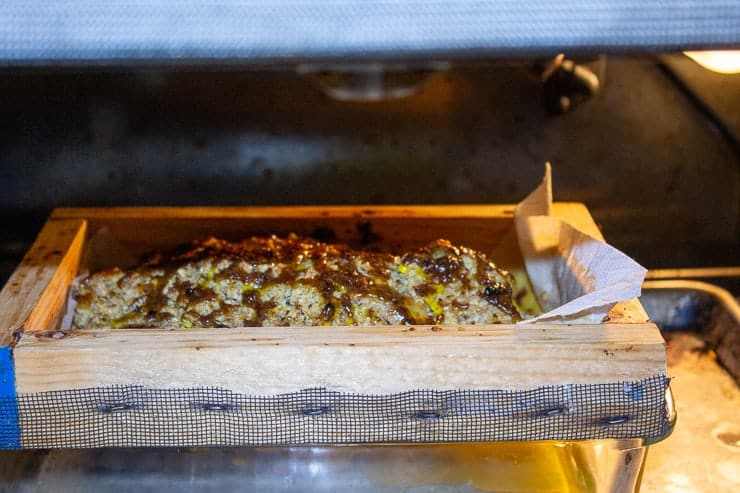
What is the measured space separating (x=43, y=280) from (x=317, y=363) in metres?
0.59

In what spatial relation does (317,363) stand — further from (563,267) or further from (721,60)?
(721,60)

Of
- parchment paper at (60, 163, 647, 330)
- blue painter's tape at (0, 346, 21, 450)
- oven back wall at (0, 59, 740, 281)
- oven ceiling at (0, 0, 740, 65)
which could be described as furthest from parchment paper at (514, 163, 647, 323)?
blue painter's tape at (0, 346, 21, 450)

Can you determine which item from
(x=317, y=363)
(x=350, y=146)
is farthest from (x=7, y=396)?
(x=350, y=146)

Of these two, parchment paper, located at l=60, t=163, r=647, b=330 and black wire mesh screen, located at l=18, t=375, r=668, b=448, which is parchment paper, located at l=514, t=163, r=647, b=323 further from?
black wire mesh screen, located at l=18, t=375, r=668, b=448

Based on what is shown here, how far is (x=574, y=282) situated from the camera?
1388 millimetres

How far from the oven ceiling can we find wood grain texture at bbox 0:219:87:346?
656 mm

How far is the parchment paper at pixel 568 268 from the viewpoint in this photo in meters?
1.19

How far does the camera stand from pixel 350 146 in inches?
69.1

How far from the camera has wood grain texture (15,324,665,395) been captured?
1.12 meters

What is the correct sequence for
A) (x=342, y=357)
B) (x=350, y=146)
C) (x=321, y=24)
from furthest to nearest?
(x=350, y=146) < (x=342, y=357) < (x=321, y=24)

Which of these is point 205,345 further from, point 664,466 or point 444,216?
point 664,466

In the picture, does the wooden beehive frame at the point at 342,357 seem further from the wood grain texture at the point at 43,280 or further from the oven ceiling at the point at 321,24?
the oven ceiling at the point at 321,24

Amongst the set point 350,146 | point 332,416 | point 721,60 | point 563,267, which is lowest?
point 332,416

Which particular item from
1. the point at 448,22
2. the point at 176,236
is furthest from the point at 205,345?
the point at 448,22
